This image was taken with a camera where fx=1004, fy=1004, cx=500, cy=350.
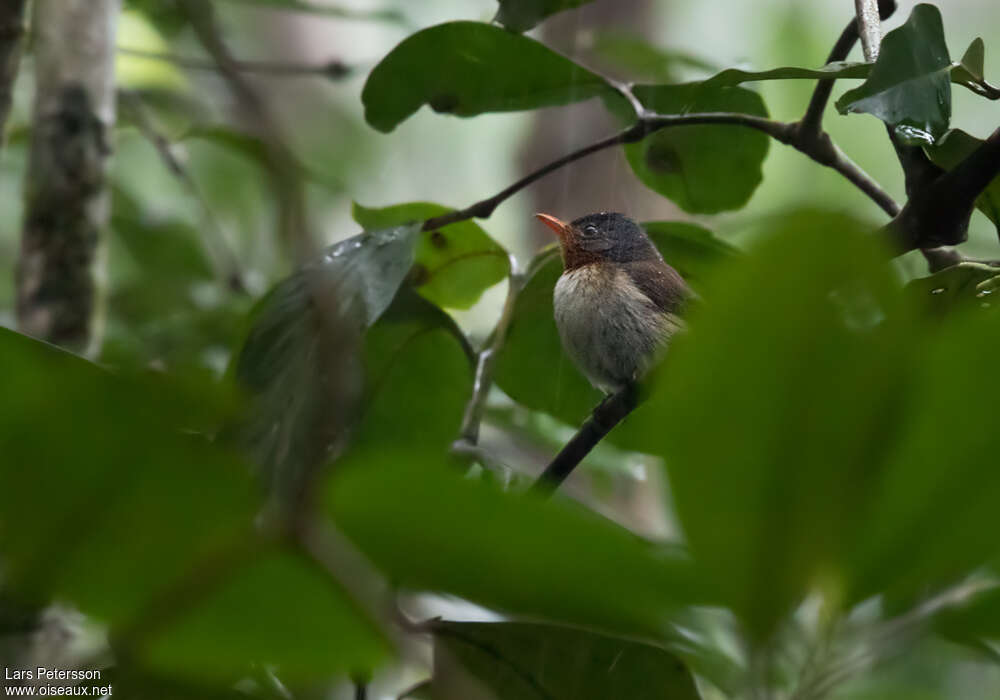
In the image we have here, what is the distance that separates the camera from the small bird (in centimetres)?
170

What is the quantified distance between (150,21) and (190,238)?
0.53m

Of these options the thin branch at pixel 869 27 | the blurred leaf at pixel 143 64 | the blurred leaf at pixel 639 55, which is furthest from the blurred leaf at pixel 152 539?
the blurred leaf at pixel 143 64

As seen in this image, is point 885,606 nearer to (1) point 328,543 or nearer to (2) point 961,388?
(2) point 961,388

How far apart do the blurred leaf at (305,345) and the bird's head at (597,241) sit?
0.94 m

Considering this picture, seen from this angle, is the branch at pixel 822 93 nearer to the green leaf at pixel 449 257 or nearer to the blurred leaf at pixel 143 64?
the green leaf at pixel 449 257

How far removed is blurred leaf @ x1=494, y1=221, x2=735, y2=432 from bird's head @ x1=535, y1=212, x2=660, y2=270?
559mm

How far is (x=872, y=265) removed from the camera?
0.31 metres

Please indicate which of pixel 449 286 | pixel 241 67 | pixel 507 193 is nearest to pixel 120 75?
pixel 241 67

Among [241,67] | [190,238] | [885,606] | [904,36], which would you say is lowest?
[190,238]

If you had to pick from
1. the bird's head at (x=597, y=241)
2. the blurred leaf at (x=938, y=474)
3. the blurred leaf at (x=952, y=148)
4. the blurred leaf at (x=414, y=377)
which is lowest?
the blurred leaf at (x=414, y=377)

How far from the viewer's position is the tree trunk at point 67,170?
1706 millimetres

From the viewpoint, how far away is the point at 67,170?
1.74m

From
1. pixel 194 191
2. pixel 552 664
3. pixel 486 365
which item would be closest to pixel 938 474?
pixel 552 664

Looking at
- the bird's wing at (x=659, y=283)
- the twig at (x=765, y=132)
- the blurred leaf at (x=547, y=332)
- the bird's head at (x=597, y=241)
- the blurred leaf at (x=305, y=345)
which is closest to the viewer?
the blurred leaf at (x=305, y=345)
